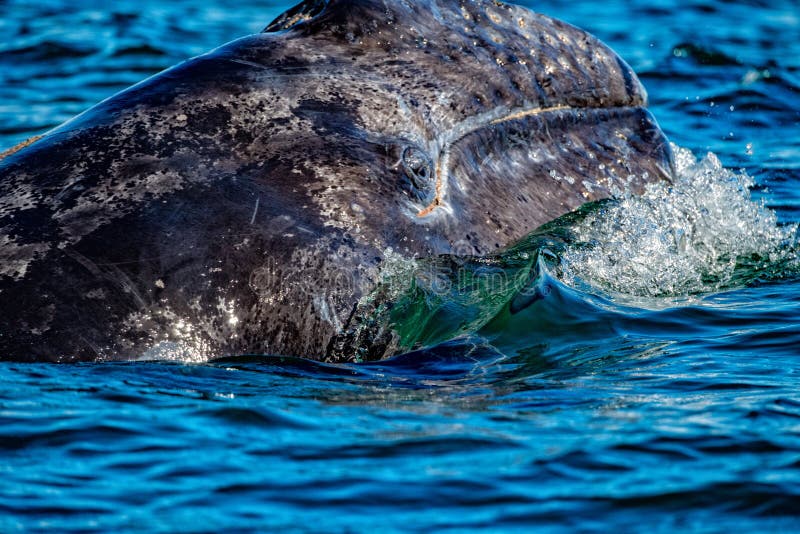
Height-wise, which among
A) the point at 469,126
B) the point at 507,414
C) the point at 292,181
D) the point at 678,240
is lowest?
the point at 507,414

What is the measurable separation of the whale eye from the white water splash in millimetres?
1046

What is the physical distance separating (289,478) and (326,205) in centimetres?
167

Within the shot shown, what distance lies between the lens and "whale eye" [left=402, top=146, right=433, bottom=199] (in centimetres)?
573

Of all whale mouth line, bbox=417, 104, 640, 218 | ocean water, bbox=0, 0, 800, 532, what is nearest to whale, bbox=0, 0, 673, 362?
whale mouth line, bbox=417, 104, 640, 218

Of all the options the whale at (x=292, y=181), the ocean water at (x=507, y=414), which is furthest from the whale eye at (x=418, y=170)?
the ocean water at (x=507, y=414)

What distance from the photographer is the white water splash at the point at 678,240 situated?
6.64 meters

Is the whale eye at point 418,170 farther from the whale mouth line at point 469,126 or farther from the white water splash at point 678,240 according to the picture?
the white water splash at point 678,240

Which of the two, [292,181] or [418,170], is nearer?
[292,181]

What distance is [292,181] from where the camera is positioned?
17.7ft

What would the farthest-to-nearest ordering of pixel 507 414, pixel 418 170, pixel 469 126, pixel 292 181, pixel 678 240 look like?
pixel 678 240 < pixel 469 126 < pixel 418 170 < pixel 292 181 < pixel 507 414

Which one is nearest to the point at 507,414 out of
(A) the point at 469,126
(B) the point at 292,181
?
(B) the point at 292,181

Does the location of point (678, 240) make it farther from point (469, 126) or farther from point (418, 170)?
point (418, 170)

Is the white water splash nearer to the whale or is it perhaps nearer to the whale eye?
the whale

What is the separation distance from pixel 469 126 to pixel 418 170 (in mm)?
640
